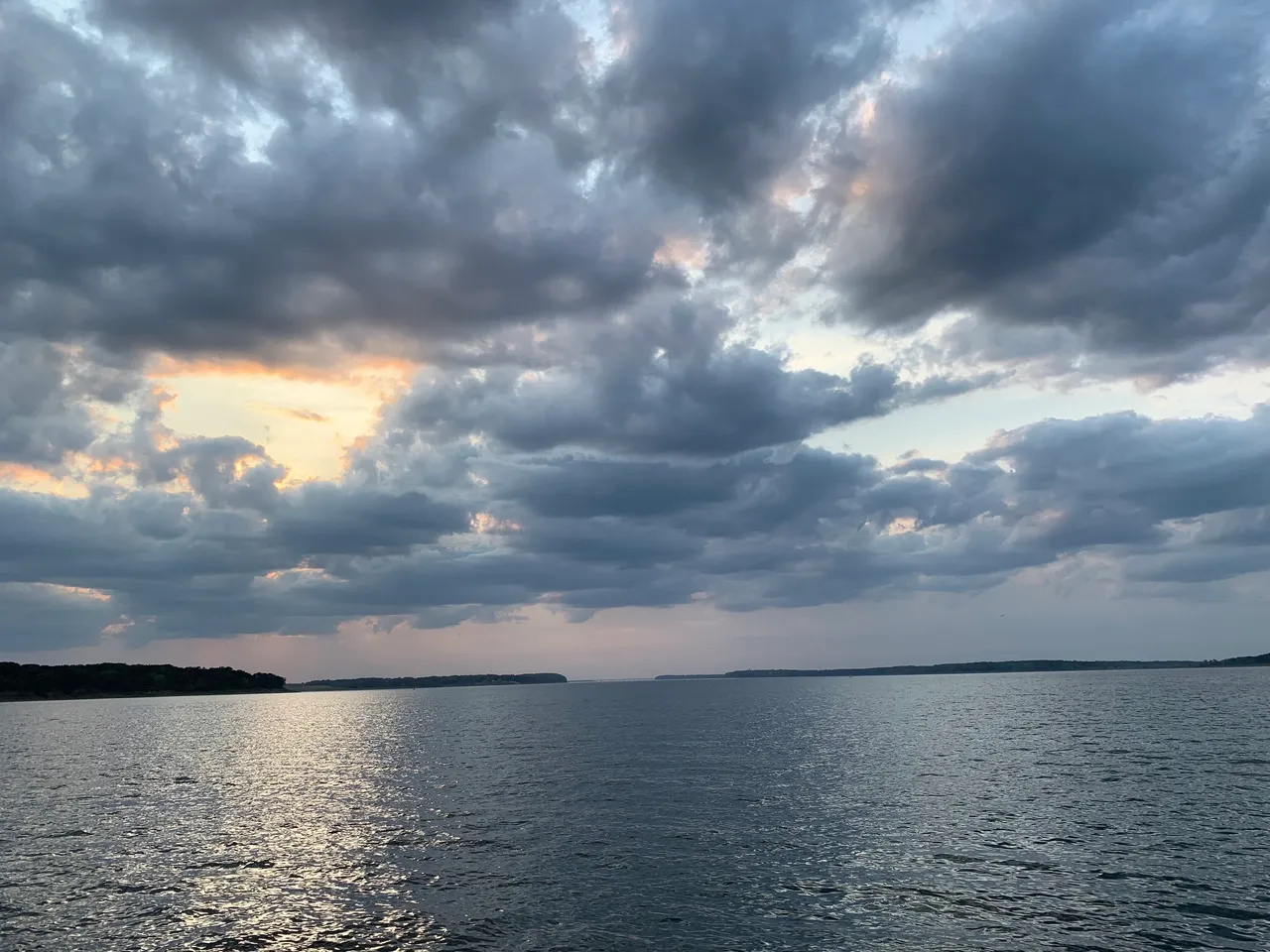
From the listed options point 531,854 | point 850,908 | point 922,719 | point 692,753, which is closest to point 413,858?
point 531,854

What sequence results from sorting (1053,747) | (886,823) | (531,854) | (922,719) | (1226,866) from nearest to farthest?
(1226,866) → (531,854) → (886,823) → (1053,747) → (922,719)

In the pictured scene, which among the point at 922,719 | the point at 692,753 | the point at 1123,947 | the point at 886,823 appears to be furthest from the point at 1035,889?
the point at 922,719

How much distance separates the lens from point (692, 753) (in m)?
95.0

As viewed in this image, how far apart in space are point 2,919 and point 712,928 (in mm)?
31149

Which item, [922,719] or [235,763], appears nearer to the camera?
[235,763]

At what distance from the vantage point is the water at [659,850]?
109 feet

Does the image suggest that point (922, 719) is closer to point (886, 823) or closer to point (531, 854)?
point (886, 823)

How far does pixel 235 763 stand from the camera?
9869 cm

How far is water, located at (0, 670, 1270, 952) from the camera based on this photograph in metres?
33.4

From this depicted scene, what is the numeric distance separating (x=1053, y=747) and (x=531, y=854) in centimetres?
7170

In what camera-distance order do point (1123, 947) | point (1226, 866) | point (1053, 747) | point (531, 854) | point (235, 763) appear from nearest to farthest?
1. point (1123, 947)
2. point (1226, 866)
3. point (531, 854)
4. point (1053, 747)
5. point (235, 763)

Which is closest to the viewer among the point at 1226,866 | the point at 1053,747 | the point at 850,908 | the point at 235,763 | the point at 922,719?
the point at 850,908

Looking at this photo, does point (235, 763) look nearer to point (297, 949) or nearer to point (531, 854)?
point (531, 854)

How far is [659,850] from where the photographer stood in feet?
151
